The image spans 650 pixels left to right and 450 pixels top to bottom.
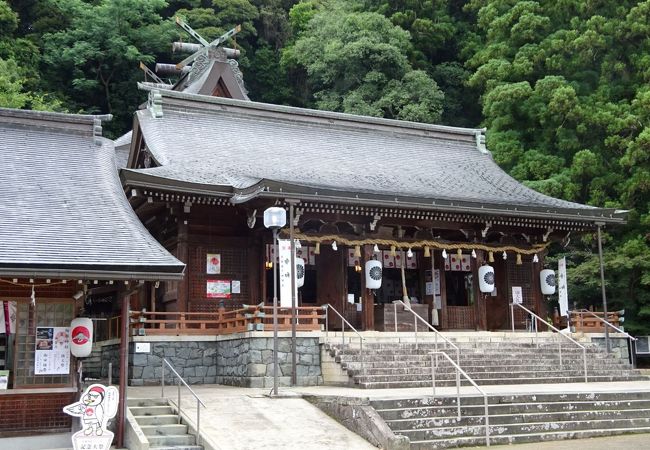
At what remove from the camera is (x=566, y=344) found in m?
18.8

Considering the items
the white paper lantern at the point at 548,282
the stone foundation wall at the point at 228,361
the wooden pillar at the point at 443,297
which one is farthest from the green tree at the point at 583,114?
the stone foundation wall at the point at 228,361

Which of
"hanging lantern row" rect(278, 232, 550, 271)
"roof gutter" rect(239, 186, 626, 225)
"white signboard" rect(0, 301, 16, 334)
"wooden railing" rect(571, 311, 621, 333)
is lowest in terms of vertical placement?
"wooden railing" rect(571, 311, 621, 333)

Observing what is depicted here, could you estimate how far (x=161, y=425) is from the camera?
11406 millimetres

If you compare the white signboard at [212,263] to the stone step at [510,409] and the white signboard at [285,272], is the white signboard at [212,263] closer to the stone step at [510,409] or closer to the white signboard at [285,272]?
the white signboard at [285,272]

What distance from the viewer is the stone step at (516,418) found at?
1138cm

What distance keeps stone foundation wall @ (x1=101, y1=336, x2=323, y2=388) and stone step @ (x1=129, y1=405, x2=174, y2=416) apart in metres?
3.38

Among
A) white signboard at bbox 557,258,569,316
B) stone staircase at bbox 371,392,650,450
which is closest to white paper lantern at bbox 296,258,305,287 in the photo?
stone staircase at bbox 371,392,650,450

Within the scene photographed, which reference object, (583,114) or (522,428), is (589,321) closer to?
(522,428)

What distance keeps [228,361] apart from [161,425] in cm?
512

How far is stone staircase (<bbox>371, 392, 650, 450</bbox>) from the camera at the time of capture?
446 inches

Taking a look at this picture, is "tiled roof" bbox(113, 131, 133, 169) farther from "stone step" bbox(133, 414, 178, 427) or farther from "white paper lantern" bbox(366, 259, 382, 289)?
"stone step" bbox(133, 414, 178, 427)

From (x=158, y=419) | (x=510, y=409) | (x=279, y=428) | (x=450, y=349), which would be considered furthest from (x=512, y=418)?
(x=158, y=419)

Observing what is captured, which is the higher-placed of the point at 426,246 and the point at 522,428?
the point at 426,246

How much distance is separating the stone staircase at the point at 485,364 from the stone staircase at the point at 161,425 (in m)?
4.18
